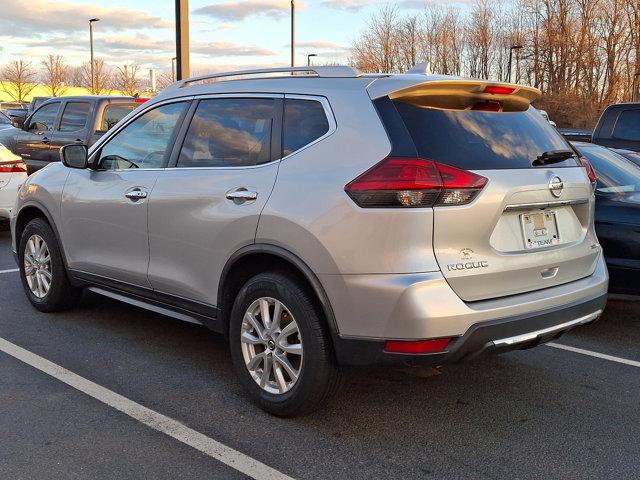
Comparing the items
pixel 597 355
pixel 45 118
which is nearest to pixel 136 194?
pixel 597 355

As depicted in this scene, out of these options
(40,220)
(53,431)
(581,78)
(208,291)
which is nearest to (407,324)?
(208,291)

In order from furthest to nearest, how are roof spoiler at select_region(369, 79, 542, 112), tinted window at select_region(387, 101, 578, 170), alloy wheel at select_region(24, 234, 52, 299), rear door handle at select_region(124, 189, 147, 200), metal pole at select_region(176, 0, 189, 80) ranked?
metal pole at select_region(176, 0, 189, 80)
alloy wheel at select_region(24, 234, 52, 299)
rear door handle at select_region(124, 189, 147, 200)
roof spoiler at select_region(369, 79, 542, 112)
tinted window at select_region(387, 101, 578, 170)

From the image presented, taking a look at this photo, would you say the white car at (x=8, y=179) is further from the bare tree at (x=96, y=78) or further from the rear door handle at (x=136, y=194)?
the bare tree at (x=96, y=78)

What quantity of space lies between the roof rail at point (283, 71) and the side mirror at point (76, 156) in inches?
35.0

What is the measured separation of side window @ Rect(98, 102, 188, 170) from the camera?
14.8 feet

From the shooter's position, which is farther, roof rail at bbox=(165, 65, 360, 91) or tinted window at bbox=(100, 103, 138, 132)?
tinted window at bbox=(100, 103, 138, 132)

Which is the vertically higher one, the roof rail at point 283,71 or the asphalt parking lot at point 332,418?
the roof rail at point 283,71

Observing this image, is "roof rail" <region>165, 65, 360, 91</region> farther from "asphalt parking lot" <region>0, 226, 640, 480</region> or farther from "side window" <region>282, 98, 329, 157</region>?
"asphalt parking lot" <region>0, 226, 640, 480</region>

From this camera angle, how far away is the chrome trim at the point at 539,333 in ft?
10.9

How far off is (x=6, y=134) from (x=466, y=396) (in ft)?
40.6

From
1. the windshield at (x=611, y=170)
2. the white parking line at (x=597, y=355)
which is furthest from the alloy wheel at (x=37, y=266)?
the windshield at (x=611, y=170)

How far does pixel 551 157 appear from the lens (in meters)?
3.76

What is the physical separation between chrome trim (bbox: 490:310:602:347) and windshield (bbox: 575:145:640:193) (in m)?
2.00

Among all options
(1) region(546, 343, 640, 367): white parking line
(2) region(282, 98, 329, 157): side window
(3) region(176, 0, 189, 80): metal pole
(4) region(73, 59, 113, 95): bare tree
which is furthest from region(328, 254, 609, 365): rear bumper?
(4) region(73, 59, 113, 95): bare tree
